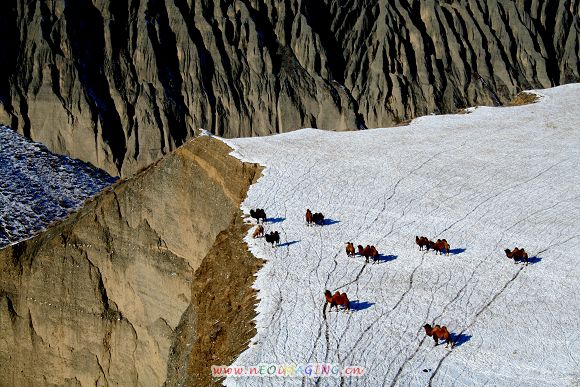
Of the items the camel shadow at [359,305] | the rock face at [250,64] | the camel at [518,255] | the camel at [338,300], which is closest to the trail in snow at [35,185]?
the rock face at [250,64]

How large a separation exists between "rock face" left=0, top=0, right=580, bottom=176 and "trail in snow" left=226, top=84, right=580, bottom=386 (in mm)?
41222

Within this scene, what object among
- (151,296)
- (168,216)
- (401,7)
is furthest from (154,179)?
(401,7)

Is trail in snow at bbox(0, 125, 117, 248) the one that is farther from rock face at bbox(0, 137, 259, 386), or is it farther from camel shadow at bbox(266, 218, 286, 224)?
camel shadow at bbox(266, 218, 286, 224)

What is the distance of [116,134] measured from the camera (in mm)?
79812

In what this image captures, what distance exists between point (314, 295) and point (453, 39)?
72.4m

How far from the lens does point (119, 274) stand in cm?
3534

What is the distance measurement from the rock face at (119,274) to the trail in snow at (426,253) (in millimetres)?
2306

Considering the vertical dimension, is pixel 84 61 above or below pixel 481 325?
above

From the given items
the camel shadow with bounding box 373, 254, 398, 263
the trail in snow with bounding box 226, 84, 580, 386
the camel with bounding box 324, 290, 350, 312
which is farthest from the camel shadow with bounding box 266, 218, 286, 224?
the camel with bounding box 324, 290, 350, 312

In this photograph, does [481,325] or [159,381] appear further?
[159,381]

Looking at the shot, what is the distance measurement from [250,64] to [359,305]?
6534cm

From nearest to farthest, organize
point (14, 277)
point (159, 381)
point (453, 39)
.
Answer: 1. point (159, 381)
2. point (14, 277)
3. point (453, 39)

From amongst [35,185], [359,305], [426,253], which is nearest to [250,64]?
[35,185]

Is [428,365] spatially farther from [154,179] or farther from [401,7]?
[401,7]
